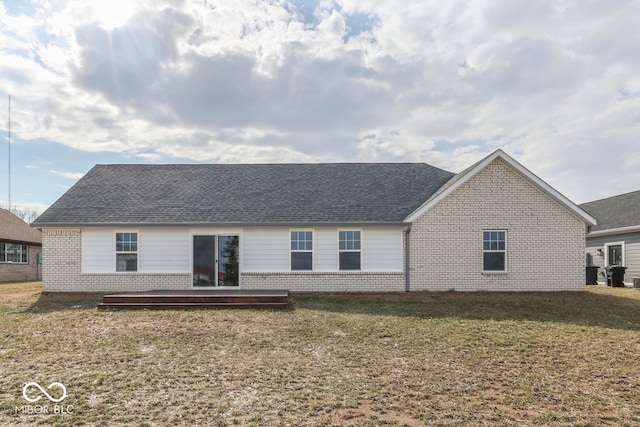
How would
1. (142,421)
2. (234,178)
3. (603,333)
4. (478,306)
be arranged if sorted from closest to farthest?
1. (142,421)
2. (603,333)
3. (478,306)
4. (234,178)

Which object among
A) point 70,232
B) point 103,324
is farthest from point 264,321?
point 70,232

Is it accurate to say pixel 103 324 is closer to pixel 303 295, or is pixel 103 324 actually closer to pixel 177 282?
pixel 177 282

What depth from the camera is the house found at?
14.9 metres

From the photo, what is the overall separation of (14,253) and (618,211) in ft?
124

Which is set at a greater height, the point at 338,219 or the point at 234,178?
the point at 234,178

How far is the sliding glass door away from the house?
4 centimetres

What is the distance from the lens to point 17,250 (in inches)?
1069

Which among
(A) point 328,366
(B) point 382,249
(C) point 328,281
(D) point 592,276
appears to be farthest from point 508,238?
(A) point 328,366

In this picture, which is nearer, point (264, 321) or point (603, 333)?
point (603, 333)

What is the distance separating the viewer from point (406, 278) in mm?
14953

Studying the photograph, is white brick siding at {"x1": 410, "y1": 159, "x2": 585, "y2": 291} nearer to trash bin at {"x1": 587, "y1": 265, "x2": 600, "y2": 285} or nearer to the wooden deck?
the wooden deck

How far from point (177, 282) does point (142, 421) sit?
1102 cm

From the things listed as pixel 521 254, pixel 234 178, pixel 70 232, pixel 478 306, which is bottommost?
pixel 478 306

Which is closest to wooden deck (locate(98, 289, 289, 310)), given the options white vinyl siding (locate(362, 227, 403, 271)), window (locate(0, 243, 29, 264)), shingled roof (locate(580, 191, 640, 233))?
white vinyl siding (locate(362, 227, 403, 271))
